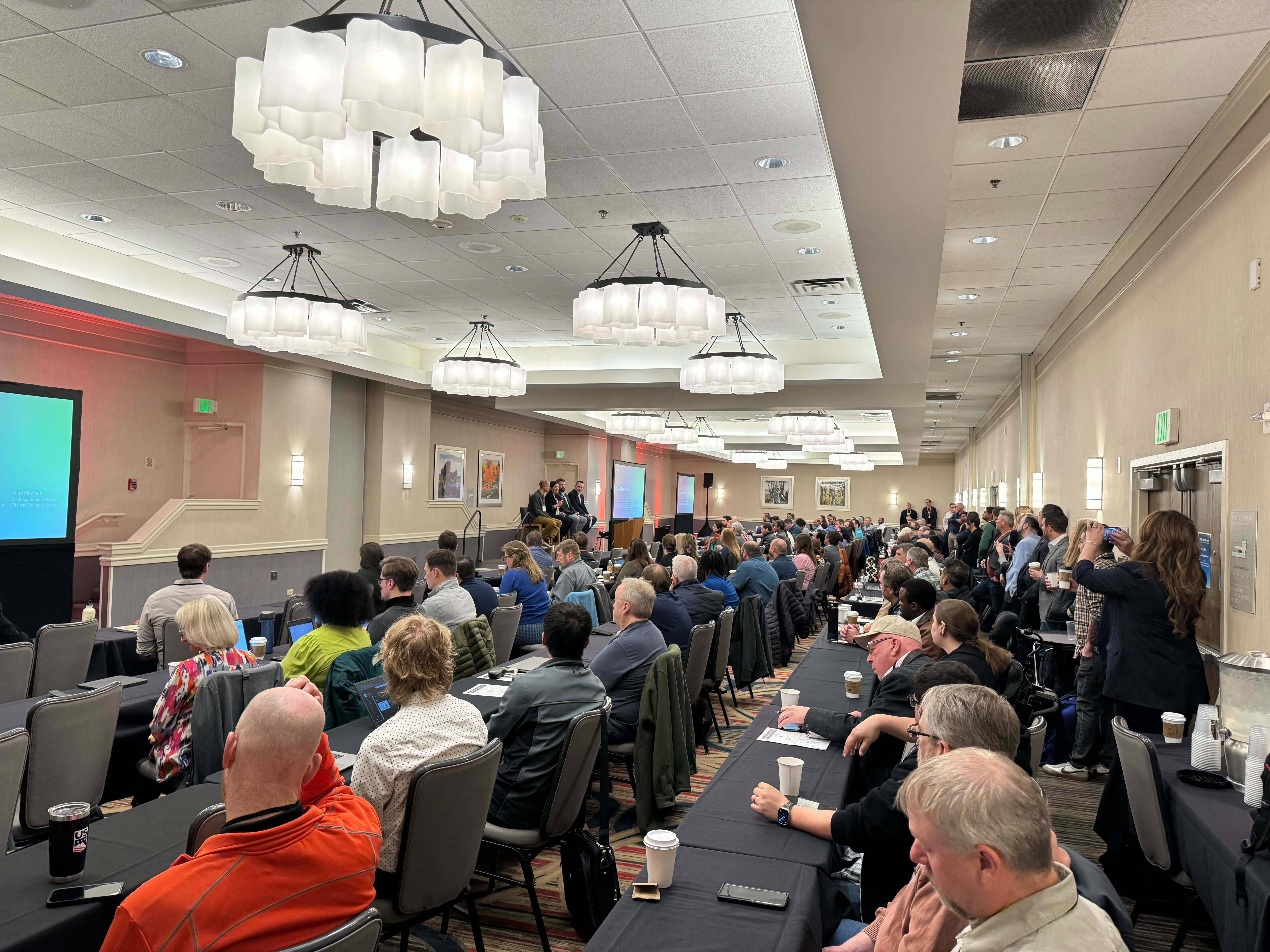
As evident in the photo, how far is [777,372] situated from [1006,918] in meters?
6.81

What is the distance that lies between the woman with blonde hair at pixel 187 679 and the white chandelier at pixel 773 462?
2365 cm

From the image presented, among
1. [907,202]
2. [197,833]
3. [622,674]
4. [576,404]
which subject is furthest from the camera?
[576,404]

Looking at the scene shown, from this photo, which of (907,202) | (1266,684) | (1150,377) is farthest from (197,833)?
(1150,377)

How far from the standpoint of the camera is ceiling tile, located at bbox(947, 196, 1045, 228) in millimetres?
5449

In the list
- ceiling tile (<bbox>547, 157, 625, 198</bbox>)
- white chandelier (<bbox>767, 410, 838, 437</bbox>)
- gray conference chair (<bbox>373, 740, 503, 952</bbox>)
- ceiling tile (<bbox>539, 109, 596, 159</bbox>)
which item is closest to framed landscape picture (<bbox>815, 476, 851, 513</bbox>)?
white chandelier (<bbox>767, 410, 838, 437</bbox>)

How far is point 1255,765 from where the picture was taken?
2619mm

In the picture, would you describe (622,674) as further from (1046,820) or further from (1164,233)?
(1164,233)

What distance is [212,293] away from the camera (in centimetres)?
863

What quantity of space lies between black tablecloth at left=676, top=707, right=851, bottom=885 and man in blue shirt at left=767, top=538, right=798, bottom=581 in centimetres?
553

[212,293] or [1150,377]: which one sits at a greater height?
[212,293]

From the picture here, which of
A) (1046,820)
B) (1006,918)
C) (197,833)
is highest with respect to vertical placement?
(1046,820)

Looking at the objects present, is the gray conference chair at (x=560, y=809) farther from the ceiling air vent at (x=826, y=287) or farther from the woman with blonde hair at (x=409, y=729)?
the ceiling air vent at (x=826, y=287)

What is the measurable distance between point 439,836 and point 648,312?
141 inches

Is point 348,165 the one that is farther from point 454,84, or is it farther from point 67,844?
point 67,844
